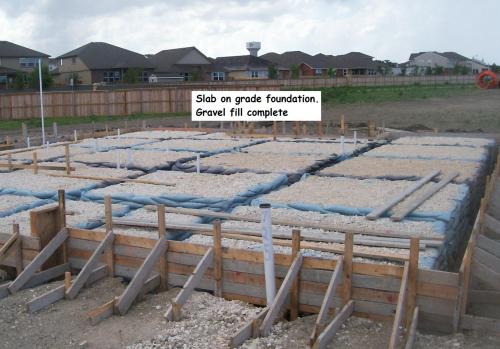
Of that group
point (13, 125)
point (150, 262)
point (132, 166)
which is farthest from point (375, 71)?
point (150, 262)

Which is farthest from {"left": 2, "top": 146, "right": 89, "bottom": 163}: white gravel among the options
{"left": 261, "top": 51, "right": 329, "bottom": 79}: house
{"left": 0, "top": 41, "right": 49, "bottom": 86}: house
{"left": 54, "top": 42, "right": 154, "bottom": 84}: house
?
{"left": 261, "top": 51, "right": 329, "bottom": 79}: house

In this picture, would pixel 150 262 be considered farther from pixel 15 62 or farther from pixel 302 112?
pixel 15 62

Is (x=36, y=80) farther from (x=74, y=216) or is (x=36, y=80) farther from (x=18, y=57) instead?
(x=74, y=216)

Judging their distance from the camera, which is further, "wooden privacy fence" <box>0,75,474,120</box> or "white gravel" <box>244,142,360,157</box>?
"wooden privacy fence" <box>0,75,474,120</box>

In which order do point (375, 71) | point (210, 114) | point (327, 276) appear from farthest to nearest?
point (375, 71) < point (210, 114) < point (327, 276)

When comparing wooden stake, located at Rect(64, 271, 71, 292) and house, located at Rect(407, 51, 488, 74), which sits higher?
house, located at Rect(407, 51, 488, 74)

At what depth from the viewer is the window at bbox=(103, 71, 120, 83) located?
161 ft

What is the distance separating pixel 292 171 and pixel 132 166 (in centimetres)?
377

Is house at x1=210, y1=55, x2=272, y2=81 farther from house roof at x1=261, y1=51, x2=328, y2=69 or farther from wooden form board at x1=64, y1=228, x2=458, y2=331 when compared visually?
wooden form board at x1=64, y1=228, x2=458, y2=331

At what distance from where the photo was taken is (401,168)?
12.4 m

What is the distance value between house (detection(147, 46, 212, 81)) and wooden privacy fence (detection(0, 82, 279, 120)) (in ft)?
63.1

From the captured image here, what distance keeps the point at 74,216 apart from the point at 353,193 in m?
4.66

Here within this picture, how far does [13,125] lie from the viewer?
28.2 meters

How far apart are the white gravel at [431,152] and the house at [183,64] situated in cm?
3879
